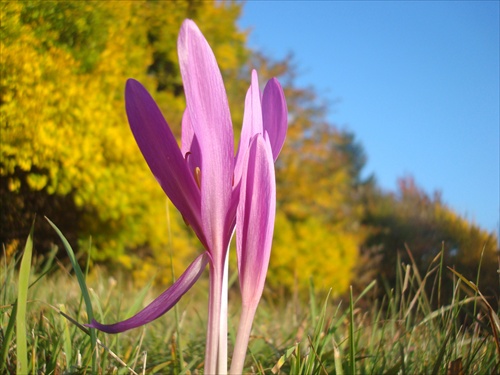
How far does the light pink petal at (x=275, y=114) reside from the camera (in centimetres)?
75

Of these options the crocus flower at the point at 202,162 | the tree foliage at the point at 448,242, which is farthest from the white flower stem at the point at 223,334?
the tree foliage at the point at 448,242

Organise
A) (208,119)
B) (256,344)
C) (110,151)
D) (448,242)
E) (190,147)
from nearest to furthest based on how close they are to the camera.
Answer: (208,119), (190,147), (256,344), (448,242), (110,151)

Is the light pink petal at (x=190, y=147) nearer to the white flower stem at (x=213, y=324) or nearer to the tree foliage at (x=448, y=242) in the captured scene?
the white flower stem at (x=213, y=324)

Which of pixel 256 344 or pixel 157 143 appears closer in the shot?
pixel 157 143

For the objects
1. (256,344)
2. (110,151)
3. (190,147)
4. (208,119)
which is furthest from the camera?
(110,151)

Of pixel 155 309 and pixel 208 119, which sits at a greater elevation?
pixel 208 119

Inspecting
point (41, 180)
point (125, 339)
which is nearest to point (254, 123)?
point (125, 339)

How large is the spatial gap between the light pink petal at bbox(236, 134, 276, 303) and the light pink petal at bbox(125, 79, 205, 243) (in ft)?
0.21

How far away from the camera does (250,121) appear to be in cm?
68

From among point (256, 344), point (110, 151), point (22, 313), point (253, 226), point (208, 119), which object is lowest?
point (256, 344)

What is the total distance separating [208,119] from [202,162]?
0.05 metres

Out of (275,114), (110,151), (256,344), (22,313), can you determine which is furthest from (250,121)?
(110,151)

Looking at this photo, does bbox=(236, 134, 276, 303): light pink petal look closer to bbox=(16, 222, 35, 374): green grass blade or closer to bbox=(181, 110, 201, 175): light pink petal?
bbox=(181, 110, 201, 175): light pink petal

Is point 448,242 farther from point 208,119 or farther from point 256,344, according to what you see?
point 208,119
